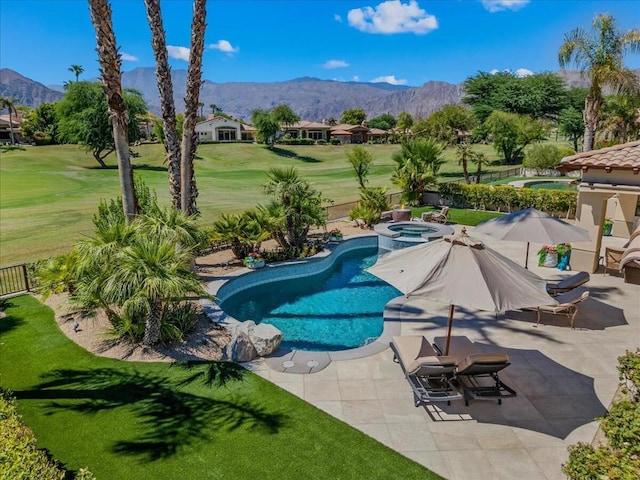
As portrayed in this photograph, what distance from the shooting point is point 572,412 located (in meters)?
7.14

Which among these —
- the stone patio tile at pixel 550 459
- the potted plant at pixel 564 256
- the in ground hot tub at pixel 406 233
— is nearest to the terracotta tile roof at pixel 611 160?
the potted plant at pixel 564 256

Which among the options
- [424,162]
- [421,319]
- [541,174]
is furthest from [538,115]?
[421,319]

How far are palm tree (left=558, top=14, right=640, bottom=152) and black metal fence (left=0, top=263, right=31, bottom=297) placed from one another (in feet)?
89.9

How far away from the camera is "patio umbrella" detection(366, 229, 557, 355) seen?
21.2 feet

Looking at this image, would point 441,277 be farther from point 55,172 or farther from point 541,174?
point 55,172

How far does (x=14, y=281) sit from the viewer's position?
14.1 m

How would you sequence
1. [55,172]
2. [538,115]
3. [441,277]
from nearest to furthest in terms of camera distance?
[441,277] → [55,172] → [538,115]

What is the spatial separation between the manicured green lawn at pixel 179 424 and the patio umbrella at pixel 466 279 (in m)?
2.49

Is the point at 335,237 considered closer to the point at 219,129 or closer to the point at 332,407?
the point at 332,407

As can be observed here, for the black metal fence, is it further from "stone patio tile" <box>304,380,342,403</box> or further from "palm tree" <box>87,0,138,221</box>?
"stone patio tile" <box>304,380,342,403</box>

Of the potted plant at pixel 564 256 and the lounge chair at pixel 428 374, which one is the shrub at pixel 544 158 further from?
the lounge chair at pixel 428 374

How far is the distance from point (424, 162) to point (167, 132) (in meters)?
16.9

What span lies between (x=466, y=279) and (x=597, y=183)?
28.7 feet

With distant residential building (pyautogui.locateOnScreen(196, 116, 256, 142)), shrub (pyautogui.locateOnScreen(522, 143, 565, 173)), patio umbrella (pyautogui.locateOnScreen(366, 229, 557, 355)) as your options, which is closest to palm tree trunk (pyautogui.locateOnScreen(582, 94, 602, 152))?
shrub (pyautogui.locateOnScreen(522, 143, 565, 173))
